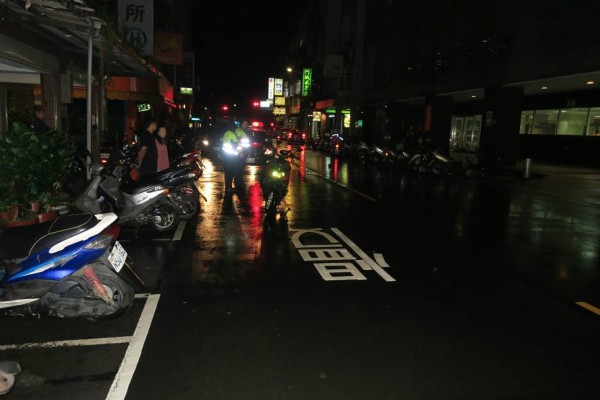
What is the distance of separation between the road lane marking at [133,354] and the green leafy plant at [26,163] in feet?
10.7

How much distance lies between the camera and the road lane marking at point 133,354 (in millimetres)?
3586

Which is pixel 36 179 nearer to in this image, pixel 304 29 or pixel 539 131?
pixel 539 131

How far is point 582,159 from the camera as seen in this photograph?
23875mm

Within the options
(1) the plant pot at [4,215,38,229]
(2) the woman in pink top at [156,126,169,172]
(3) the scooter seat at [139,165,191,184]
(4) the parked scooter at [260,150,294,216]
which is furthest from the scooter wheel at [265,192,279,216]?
(1) the plant pot at [4,215,38,229]

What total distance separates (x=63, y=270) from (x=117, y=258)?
49cm

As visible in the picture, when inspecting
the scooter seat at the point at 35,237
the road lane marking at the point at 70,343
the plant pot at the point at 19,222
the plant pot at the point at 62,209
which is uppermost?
the scooter seat at the point at 35,237

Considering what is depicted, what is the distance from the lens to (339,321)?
491cm

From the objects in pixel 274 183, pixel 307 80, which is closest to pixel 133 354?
pixel 274 183

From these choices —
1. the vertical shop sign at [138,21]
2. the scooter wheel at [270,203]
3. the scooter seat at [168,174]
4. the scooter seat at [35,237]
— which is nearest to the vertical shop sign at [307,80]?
the vertical shop sign at [138,21]

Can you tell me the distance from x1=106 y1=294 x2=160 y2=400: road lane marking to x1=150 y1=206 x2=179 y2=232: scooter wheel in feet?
10.8

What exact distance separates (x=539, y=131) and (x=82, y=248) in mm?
27847

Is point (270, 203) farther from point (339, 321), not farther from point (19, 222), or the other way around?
point (339, 321)

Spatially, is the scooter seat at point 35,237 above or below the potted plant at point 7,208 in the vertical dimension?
above

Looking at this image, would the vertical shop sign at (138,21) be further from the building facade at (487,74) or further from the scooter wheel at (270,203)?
the building facade at (487,74)
